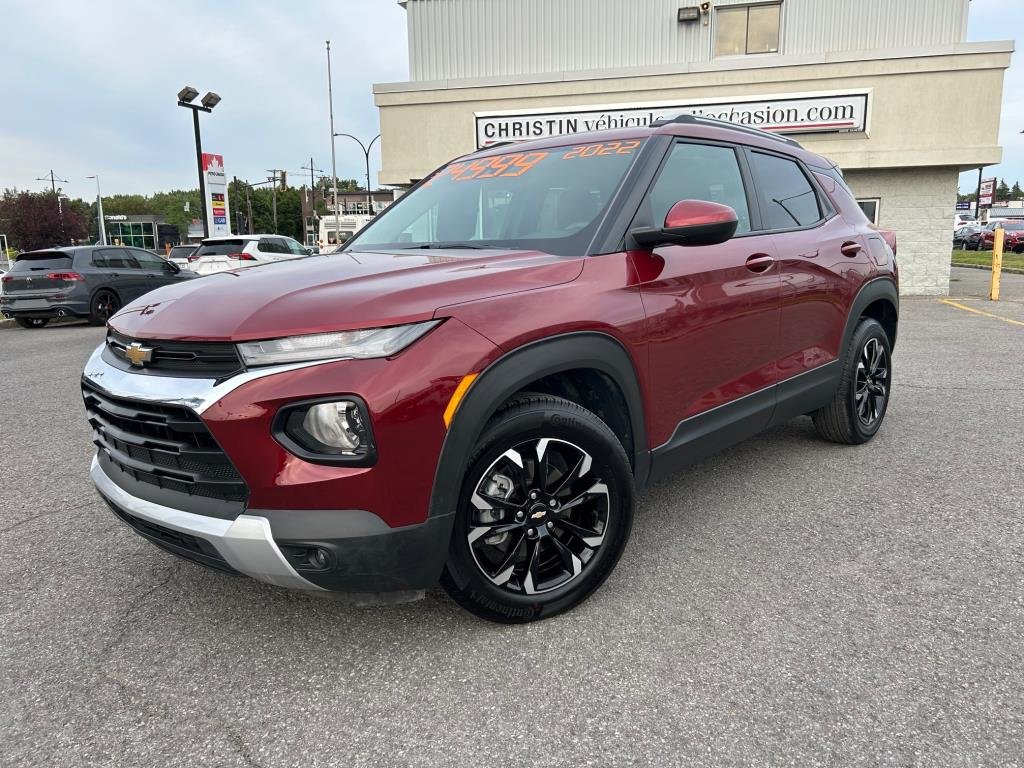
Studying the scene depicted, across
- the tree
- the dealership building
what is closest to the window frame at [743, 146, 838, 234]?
the dealership building

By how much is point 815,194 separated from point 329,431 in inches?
131

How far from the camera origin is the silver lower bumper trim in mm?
2035

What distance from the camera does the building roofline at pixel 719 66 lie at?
14.0 m

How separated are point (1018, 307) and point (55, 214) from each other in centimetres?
6956

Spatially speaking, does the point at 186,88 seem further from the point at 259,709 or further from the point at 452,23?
the point at 259,709

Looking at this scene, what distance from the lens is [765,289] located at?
132 inches

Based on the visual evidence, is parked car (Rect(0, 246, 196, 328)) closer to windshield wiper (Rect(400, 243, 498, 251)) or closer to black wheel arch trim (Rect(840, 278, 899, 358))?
windshield wiper (Rect(400, 243, 498, 251))

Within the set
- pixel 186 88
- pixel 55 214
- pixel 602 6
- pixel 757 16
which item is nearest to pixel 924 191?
pixel 757 16

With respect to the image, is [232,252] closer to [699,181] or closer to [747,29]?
[747,29]

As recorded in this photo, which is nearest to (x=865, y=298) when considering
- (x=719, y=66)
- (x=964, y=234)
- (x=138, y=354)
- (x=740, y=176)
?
(x=740, y=176)

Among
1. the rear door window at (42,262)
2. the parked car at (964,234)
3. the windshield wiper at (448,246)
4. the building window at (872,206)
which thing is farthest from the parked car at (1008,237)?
the windshield wiper at (448,246)

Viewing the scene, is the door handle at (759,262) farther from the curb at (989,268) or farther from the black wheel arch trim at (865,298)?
the curb at (989,268)

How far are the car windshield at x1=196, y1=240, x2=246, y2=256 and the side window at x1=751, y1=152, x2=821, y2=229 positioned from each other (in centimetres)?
1342

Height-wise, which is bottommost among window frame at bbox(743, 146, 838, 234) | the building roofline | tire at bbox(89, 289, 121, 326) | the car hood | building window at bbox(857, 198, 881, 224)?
tire at bbox(89, 289, 121, 326)
